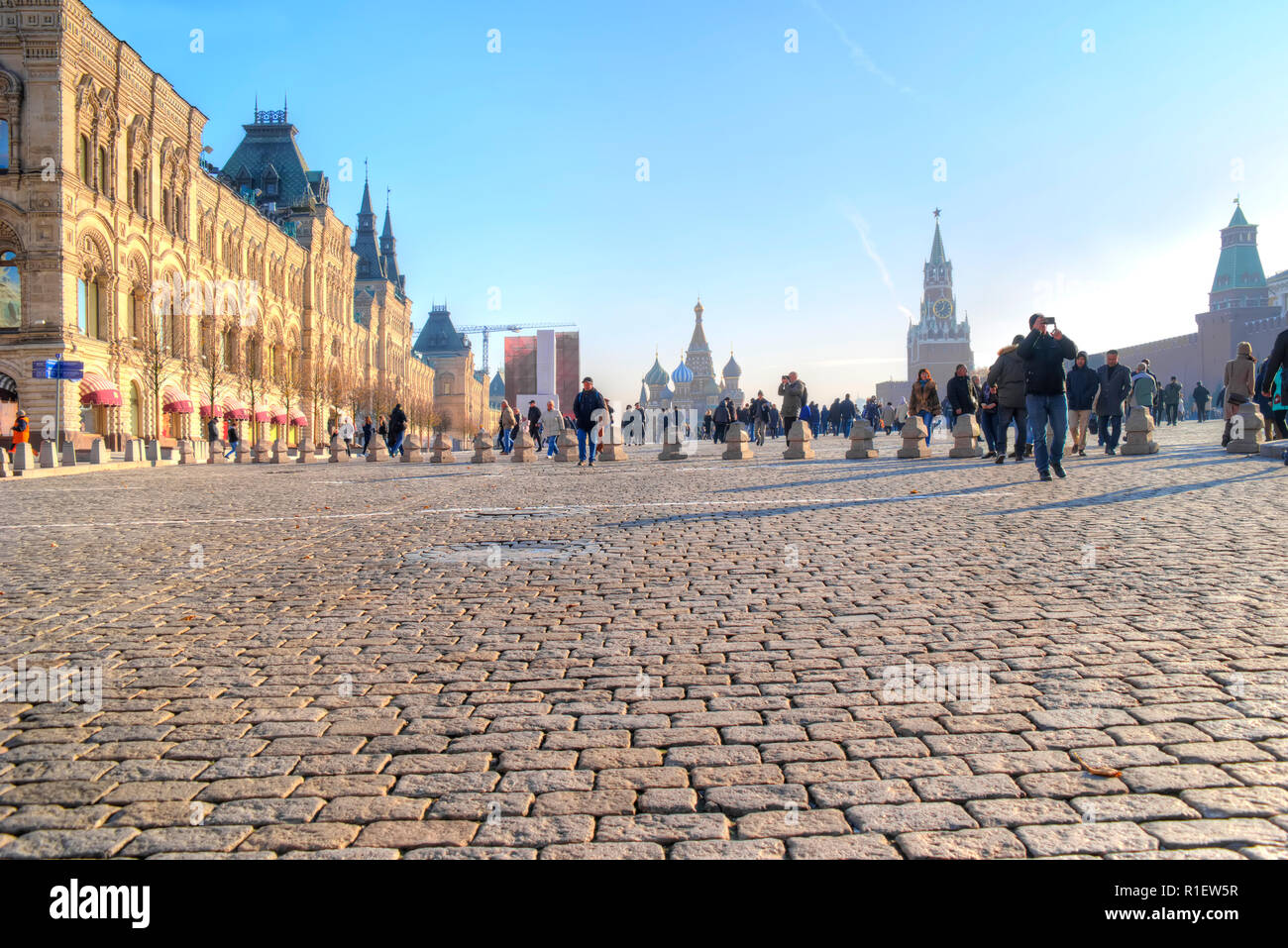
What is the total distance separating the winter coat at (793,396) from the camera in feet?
80.3

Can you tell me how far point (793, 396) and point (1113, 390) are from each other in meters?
7.73

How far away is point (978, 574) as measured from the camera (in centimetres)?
627

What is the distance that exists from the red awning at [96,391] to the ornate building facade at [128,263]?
6cm

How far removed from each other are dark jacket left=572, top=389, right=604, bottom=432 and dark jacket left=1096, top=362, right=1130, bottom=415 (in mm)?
10419

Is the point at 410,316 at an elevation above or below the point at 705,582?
above

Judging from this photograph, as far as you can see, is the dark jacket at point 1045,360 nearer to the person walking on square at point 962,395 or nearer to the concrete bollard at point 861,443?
the person walking on square at point 962,395

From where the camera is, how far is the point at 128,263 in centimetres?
4088

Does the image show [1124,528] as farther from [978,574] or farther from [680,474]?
[680,474]

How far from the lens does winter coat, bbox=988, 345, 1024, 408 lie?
654 inches

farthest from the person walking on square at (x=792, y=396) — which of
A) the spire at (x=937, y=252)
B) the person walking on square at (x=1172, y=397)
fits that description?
the spire at (x=937, y=252)

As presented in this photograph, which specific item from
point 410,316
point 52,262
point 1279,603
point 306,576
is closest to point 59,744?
point 306,576

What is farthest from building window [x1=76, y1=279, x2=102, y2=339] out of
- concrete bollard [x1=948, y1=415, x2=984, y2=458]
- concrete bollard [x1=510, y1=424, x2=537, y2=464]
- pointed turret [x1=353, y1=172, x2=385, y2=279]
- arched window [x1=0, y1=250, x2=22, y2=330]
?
pointed turret [x1=353, y1=172, x2=385, y2=279]

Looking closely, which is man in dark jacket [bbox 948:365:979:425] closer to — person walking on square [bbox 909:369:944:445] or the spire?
person walking on square [bbox 909:369:944:445]
